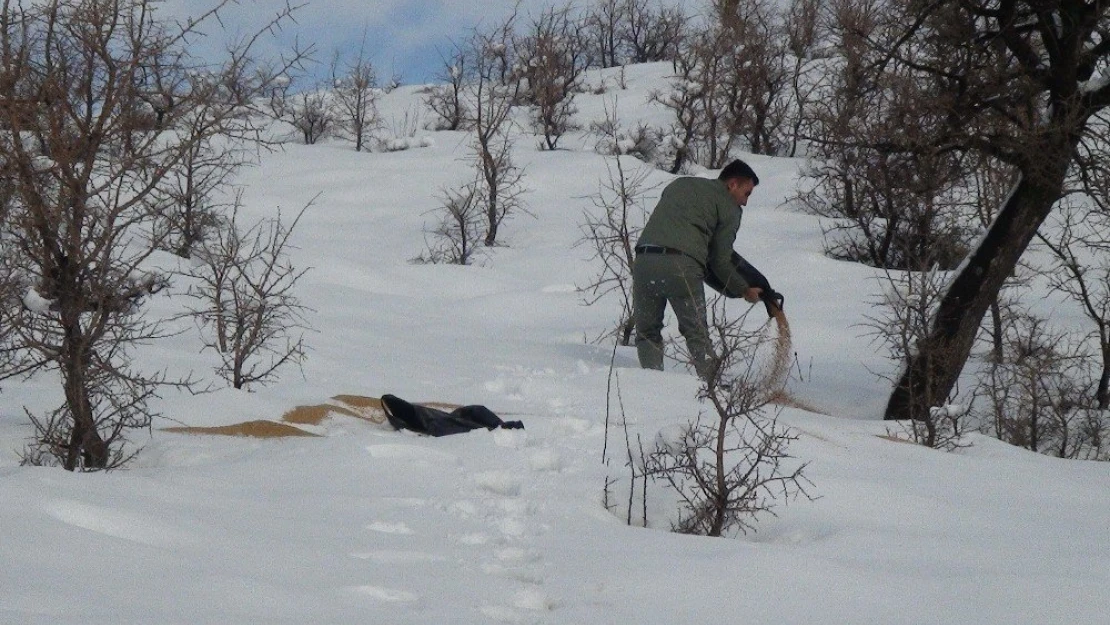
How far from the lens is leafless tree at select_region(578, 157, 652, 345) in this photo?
1002 centimetres

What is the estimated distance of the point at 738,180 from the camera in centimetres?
727

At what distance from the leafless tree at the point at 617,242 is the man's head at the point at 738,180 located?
1273mm

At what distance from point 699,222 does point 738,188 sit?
0.39 metres

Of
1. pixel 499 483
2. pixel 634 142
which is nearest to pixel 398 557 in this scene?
pixel 499 483

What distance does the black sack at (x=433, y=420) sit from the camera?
4.80m

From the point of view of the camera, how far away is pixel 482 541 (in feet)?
10.0

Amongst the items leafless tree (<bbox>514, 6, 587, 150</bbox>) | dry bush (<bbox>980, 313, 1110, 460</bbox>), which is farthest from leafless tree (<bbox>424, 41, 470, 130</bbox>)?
dry bush (<bbox>980, 313, 1110, 460</bbox>)

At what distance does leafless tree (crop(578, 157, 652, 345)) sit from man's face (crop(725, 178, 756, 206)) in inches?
49.5

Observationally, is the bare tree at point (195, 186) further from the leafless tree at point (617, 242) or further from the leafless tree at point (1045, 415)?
the leafless tree at point (1045, 415)

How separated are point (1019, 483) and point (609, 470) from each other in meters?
1.72

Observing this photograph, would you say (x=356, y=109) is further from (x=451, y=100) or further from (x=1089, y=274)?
(x=1089, y=274)

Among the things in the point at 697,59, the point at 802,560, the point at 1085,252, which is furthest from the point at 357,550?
the point at 697,59

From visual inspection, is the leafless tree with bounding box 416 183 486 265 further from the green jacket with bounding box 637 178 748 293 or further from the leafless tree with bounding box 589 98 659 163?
the green jacket with bounding box 637 178 748 293

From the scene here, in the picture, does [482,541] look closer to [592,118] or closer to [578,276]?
[578,276]
